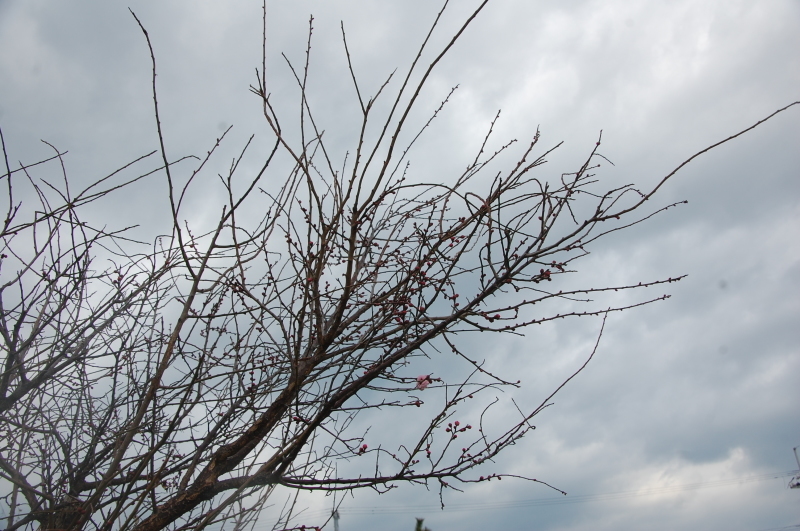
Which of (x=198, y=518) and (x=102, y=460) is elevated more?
(x=102, y=460)

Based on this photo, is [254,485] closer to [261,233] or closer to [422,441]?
[422,441]

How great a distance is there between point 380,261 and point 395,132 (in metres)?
1.34

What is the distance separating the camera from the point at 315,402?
3.21 meters

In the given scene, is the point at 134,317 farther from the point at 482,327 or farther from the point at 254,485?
the point at 482,327

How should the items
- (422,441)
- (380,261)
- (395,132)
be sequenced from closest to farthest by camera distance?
(395,132) → (422,441) → (380,261)

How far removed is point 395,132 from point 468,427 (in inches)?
70.8

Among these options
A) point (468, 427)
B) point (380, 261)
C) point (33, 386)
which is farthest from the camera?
point (380, 261)

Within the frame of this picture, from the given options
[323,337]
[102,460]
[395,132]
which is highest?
[395,132]

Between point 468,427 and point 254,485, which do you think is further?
point 468,427

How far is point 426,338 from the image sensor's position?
2959 mm

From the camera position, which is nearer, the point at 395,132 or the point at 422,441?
the point at 395,132

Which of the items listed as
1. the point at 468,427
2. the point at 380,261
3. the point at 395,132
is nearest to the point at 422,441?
the point at 468,427

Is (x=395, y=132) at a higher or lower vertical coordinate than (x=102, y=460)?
higher

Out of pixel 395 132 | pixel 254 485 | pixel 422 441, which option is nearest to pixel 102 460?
pixel 254 485
